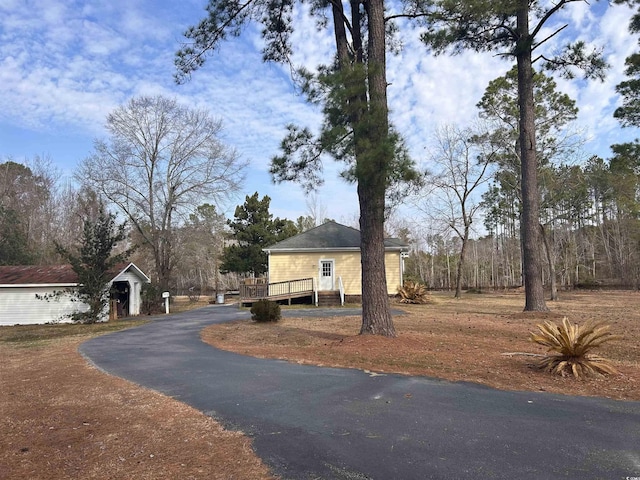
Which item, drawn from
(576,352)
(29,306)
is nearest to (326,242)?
(29,306)

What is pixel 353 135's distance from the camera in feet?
28.8

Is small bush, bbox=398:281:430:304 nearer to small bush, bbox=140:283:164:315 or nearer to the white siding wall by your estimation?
small bush, bbox=140:283:164:315

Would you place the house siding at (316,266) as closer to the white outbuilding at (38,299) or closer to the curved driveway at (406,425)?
the white outbuilding at (38,299)

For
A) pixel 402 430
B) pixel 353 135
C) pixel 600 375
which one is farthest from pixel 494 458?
pixel 353 135

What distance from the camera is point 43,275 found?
2119cm

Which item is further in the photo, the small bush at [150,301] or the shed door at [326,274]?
the small bush at [150,301]

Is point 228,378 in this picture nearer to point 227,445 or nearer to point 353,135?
point 227,445

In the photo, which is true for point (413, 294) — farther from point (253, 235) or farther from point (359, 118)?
point (253, 235)

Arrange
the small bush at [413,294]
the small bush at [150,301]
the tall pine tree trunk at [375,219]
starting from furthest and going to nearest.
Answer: the small bush at [150,301], the small bush at [413,294], the tall pine tree trunk at [375,219]

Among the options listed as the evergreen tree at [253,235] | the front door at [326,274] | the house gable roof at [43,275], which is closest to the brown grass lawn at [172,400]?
the house gable roof at [43,275]

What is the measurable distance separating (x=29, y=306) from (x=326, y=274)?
1539 cm

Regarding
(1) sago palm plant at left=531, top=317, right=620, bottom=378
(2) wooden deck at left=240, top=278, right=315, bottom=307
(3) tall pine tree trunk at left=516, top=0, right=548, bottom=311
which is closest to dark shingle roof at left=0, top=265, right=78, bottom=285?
(2) wooden deck at left=240, top=278, right=315, bottom=307

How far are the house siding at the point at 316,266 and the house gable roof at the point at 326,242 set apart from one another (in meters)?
0.35

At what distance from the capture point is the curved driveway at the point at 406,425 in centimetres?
323
